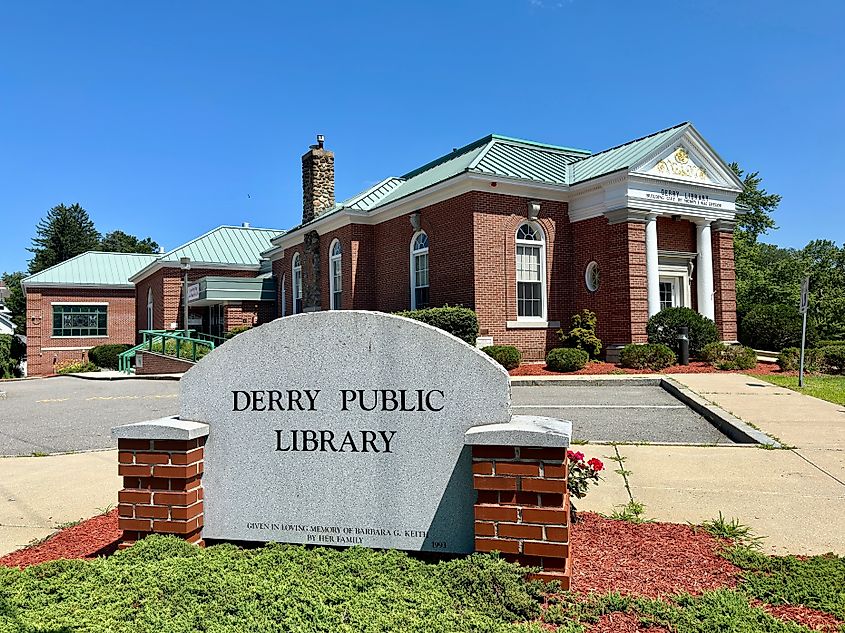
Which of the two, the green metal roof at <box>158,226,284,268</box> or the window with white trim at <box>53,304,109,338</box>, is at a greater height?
the green metal roof at <box>158,226,284,268</box>

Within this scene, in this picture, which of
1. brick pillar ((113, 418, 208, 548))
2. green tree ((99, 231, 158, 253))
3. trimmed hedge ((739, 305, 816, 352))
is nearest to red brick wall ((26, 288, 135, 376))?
trimmed hedge ((739, 305, 816, 352))

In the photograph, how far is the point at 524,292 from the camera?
19.2 m

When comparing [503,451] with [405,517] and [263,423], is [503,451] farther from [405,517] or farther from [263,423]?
[263,423]

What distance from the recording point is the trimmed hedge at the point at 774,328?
834 inches

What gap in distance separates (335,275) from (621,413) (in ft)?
55.3

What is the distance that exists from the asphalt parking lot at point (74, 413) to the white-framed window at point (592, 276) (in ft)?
40.2

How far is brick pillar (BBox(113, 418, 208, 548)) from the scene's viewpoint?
387 centimetres

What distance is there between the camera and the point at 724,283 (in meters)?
20.5

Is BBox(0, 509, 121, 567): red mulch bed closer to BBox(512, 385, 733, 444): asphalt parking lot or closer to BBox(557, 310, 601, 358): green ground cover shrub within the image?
BBox(512, 385, 733, 444): asphalt parking lot

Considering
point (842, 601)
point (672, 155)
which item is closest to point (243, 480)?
point (842, 601)

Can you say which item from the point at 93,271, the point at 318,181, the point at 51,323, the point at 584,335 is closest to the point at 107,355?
the point at 51,323

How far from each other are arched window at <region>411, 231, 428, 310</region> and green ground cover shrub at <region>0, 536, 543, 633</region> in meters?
17.1

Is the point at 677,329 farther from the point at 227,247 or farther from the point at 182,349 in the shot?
the point at 227,247

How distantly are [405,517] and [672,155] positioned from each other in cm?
1816
